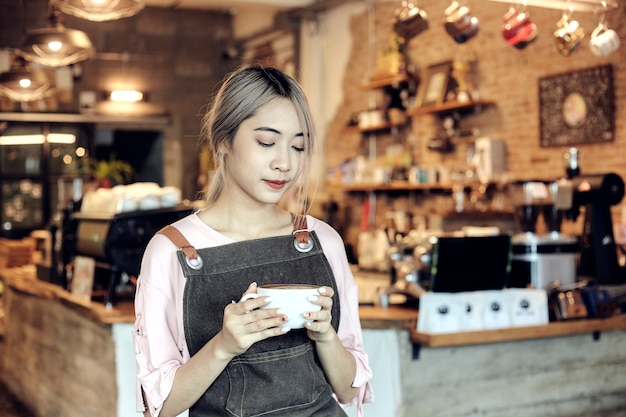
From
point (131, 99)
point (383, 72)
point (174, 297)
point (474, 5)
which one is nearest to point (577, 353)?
point (174, 297)

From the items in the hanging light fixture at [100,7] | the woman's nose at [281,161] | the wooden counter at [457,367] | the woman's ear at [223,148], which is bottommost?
the wooden counter at [457,367]

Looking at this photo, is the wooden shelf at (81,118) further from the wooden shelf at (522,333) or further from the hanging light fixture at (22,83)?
the wooden shelf at (522,333)

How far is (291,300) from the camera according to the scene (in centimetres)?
142

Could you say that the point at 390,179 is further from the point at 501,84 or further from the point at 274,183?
the point at 274,183

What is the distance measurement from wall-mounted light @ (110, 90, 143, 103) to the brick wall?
132 inches

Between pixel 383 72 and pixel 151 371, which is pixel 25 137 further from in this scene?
pixel 151 371

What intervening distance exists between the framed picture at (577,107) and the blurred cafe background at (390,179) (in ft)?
0.05

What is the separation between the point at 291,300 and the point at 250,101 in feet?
1.42

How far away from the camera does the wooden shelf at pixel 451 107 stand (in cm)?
668

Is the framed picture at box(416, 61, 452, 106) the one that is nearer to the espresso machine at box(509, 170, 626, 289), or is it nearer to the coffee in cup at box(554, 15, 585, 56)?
the coffee in cup at box(554, 15, 585, 56)

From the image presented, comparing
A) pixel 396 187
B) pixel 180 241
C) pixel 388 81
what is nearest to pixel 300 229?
pixel 180 241

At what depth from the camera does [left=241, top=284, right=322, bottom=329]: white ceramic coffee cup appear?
4.65 feet

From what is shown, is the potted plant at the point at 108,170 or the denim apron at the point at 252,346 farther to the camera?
the potted plant at the point at 108,170

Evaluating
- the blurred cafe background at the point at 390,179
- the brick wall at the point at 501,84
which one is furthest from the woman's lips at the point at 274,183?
the brick wall at the point at 501,84
